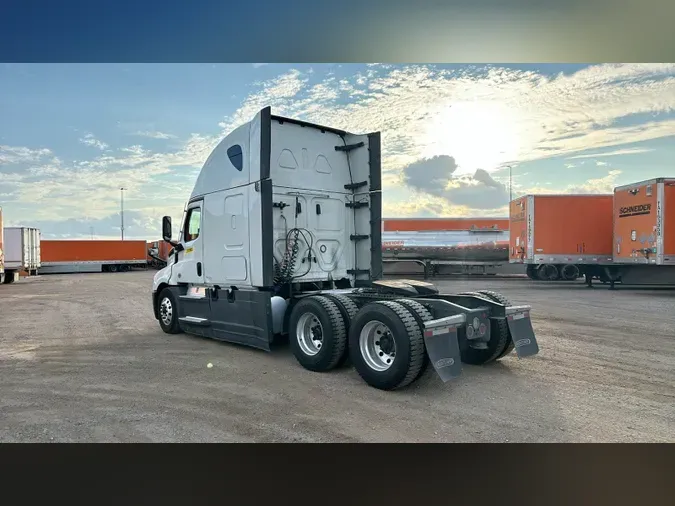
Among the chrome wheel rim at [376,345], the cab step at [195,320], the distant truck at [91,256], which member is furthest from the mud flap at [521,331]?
the distant truck at [91,256]

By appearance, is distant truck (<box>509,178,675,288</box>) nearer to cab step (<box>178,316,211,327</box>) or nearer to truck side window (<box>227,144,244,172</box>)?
truck side window (<box>227,144,244,172</box>)

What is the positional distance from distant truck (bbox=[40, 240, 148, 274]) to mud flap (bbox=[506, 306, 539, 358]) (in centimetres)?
3867

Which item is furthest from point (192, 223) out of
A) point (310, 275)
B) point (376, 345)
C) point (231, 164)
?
point (376, 345)

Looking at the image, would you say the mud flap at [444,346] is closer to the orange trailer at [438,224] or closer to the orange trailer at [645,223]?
the orange trailer at [645,223]

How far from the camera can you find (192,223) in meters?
9.15

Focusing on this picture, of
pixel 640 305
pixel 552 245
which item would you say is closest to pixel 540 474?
pixel 640 305

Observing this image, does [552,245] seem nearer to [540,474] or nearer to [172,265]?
[172,265]

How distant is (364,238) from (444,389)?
364 cm

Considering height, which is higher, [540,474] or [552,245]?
[552,245]

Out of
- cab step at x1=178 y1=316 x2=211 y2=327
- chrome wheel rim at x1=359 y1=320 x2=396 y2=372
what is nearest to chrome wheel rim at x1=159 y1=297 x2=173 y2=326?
cab step at x1=178 y1=316 x2=211 y2=327

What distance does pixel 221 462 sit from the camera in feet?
13.1

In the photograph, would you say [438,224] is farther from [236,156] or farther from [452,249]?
[236,156]

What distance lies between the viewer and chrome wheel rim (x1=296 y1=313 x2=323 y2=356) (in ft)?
22.7

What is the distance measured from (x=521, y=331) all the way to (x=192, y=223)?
601 centimetres
